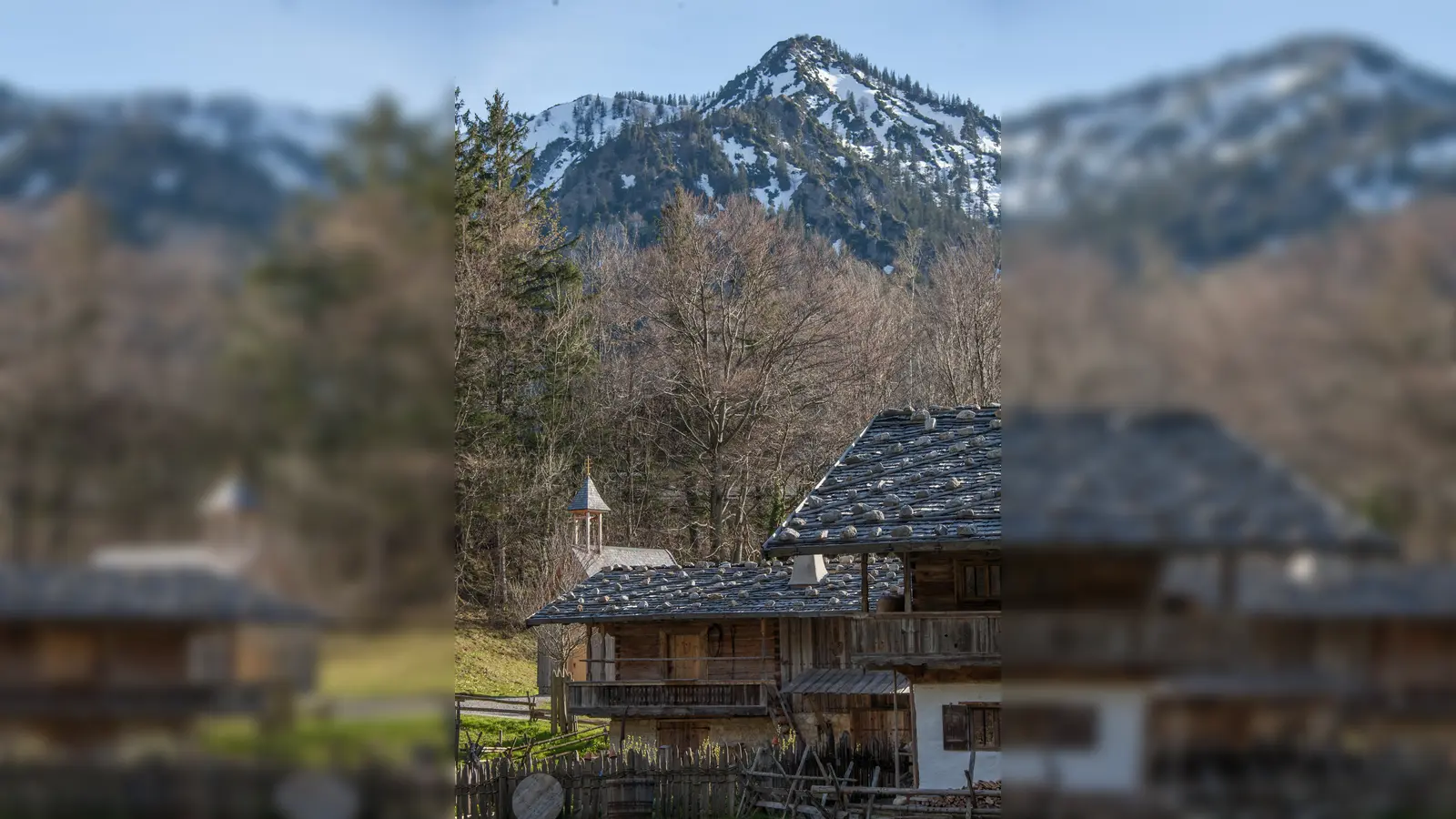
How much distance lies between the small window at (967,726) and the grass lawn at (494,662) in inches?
638

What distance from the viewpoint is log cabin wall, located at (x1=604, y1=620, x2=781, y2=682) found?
24.0 meters

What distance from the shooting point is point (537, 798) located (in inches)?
638

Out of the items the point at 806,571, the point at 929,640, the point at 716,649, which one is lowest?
the point at 716,649

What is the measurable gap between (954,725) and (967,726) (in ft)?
0.61

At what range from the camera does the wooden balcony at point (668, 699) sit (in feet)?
78.4

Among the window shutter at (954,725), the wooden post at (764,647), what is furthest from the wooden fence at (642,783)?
the wooden post at (764,647)
